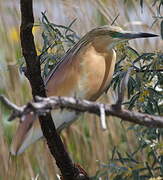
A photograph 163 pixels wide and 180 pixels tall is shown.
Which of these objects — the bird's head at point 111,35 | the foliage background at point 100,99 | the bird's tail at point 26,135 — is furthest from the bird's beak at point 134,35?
the foliage background at point 100,99

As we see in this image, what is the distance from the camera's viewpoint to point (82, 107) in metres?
0.80

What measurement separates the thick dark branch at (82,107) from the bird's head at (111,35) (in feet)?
1.32

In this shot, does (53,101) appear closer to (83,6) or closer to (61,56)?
(61,56)

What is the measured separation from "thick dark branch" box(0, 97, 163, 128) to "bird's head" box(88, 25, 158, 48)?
40 cm

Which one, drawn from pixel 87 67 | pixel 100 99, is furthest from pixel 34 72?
pixel 100 99

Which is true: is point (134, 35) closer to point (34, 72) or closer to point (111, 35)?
point (111, 35)

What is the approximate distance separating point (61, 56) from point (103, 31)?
17 centimetres

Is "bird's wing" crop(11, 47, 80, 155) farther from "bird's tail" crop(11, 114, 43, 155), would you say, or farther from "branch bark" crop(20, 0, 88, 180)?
"branch bark" crop(20, 0, 88, 180)

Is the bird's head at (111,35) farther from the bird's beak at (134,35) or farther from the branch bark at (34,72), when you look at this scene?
the branch bark at (34,72)

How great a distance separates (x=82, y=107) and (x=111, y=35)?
0.55 metres

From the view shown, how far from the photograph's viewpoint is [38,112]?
75 cm

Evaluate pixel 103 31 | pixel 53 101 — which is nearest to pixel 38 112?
pixel 53 101

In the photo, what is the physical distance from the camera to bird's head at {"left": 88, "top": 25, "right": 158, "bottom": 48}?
1.27 m

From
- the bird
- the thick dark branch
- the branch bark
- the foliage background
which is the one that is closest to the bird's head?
the bird
